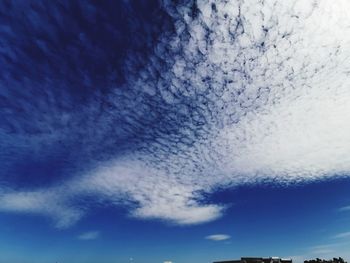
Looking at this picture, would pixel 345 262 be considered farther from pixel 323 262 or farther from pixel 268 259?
pixel 268 259

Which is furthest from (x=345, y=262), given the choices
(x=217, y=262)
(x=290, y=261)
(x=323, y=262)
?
(x=217, y=262)

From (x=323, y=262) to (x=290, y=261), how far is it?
4.78 metres

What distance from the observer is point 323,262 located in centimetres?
3753

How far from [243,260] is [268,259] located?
10.7 ft

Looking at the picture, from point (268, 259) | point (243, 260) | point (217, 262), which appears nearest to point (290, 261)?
point (268, 259)

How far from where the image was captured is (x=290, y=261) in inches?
1452

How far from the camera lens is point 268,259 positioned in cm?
3522

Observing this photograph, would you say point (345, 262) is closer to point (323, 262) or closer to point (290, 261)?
point (323, 262)

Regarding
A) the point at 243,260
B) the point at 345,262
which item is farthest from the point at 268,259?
the point at 345,262

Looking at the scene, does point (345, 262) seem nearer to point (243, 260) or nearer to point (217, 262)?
point (243, 260)

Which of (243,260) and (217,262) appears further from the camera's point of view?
(217,262)

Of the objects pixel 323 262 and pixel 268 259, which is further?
pixel 323 262

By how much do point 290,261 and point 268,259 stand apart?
3.98 meters

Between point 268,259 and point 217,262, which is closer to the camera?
point 268,259
